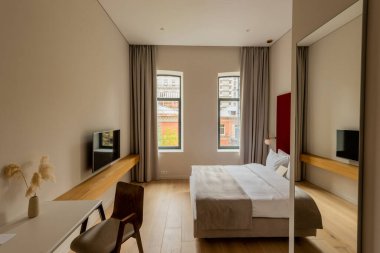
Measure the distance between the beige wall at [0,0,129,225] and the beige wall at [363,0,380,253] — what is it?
2151 mm

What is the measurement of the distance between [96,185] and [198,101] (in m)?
3.21

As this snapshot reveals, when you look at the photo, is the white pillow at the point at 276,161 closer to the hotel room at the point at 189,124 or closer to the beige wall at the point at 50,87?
the hotel room at the point at 189,124

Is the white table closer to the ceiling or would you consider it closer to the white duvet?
the white duvet

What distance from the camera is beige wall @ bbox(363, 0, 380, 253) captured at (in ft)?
3.35

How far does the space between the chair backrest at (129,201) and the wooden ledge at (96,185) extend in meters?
0.34

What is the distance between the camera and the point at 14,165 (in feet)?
5.06

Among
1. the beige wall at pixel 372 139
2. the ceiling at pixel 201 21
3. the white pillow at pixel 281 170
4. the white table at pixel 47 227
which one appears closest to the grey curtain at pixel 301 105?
the beige wall at pixel 372 139

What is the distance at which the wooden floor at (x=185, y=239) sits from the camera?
1498mm

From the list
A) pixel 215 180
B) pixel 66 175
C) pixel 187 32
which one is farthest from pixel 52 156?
pixel 187 32

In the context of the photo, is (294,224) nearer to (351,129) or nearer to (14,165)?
(351,129)

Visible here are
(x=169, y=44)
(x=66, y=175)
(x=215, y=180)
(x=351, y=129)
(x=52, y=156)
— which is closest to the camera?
(x=351, y=129)

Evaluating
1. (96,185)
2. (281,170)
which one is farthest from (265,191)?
(96,185)

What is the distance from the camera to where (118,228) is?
192 centimetres

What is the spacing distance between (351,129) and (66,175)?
2518 millimetres
